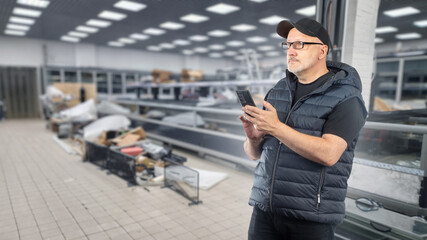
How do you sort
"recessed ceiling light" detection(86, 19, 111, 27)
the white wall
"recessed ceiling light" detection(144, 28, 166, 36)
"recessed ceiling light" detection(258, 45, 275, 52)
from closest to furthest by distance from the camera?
1. "recessed ceiling light" detection(86, 19, 111, 27)
2. "recessed ceiling light" detection(144, 28, 166, 36)
3. the white wall
4. "recessed ceiling light" detection(258, 45, 275, 52)

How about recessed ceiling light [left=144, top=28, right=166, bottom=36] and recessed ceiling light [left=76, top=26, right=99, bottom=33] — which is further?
recessed ceiling light [left=144, top=28, right=166, bottom=36]

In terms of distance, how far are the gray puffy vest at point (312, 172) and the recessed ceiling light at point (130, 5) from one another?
6251 mm

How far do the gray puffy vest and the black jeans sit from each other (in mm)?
37

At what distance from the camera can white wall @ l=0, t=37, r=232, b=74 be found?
11.0 metres

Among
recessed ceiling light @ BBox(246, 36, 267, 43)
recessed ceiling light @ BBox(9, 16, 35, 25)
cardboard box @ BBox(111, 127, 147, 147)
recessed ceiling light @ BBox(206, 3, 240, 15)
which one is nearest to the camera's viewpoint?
cardboard box @ BBox(111, 127, 147, 147)

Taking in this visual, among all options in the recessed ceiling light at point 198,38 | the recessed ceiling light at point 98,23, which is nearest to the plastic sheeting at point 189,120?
the recessed ceiling light at point 98,23

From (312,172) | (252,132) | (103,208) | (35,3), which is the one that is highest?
(35,3)

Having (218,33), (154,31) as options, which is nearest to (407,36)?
(218,33)

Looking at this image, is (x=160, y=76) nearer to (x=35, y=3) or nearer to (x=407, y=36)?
(x=35, y=3)

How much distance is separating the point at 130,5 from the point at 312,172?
684 centimetres

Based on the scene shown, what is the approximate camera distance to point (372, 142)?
2543 mm

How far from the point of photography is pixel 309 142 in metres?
0.96

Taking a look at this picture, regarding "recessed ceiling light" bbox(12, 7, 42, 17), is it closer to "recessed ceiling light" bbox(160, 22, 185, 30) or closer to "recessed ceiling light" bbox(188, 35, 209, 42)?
"recessed ceiling light" bbox(160, 22, 185, 30)

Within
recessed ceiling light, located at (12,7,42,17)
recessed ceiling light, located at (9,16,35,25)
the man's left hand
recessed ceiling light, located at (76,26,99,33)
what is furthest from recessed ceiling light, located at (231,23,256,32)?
the man's left hand
